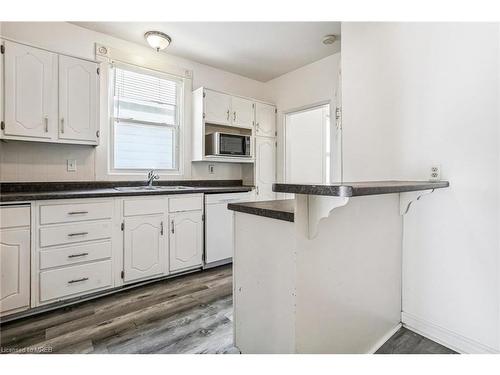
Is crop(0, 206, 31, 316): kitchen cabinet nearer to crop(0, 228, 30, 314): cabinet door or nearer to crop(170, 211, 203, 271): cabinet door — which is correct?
crop(0, 228, 30, 314): cabinet door

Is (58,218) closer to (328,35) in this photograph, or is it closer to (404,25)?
(404,25)

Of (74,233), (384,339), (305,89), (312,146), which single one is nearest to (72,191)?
(74,233)

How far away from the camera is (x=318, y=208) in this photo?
1085mm

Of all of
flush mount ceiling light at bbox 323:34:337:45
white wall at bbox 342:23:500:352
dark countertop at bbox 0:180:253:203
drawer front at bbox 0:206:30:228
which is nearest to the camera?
white wall at bbox 342:23:500:352

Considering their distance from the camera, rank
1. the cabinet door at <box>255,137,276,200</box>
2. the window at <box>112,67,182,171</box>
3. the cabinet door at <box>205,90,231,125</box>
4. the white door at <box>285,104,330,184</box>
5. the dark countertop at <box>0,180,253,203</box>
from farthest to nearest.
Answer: the white door at <box>285,104,330,184</box> < the cabinet door at <box>255,137,276,200</box> < the cabinet door at <box>205,90,231,125</box> < the window at <box>112,67,182,171</box> < the dark countertop at <box>0,180,253,203</box>

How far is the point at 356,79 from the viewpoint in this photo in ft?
6.81

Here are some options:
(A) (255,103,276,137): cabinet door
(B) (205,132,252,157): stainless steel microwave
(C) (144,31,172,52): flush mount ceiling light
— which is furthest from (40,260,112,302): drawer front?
(A) (255,103,276,137): cabinet door

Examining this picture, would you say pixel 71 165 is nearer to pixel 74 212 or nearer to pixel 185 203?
pixel 74 212

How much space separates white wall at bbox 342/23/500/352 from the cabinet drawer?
216 centimetres

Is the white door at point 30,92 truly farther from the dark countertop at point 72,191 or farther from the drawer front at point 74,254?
the drawer front at point 74,254

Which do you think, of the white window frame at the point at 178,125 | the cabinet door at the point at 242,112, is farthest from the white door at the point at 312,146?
the white window frame at the point at 178,125

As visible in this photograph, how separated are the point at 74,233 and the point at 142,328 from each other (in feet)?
3.07

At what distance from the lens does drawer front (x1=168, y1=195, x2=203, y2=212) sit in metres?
2.69
